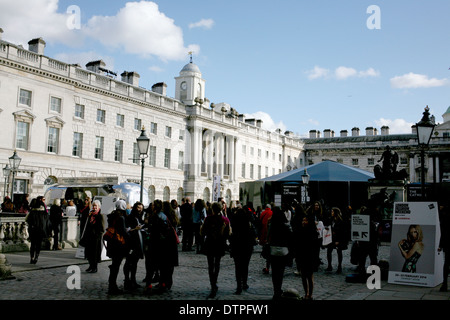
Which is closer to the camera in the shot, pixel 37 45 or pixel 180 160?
pixel 37 45

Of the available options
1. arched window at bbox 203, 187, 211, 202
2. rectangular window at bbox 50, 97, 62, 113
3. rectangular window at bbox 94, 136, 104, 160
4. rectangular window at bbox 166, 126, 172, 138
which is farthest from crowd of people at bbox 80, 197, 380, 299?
arched window at bbox 203, 187, 211, 202

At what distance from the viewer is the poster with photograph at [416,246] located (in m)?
10.0

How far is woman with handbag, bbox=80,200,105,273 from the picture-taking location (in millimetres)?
11430

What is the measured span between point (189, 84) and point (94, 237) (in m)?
47.7

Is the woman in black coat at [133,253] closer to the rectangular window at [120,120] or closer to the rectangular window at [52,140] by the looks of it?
the rectangular window at [52,140]

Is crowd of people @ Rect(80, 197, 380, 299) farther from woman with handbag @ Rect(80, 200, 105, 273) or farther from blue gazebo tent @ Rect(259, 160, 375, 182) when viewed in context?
blue gazebo tent @ Rect(259, 160, 375, 182)

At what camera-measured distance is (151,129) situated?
1833 inches

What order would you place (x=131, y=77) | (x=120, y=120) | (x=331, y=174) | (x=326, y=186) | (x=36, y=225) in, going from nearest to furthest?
(x=36, y=225)
(x=326, y=186)
(x=331, y=174)
(x=120, y=120)
(x=131, y=77)

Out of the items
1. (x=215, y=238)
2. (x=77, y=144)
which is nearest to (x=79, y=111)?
(x=77, y=144)

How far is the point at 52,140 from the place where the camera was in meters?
35.2

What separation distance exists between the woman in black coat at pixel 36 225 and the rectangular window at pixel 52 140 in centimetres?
2432

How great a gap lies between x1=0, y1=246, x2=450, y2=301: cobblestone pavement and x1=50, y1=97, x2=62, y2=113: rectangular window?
2553cm

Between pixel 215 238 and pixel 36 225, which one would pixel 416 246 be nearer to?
pixel 215 238
